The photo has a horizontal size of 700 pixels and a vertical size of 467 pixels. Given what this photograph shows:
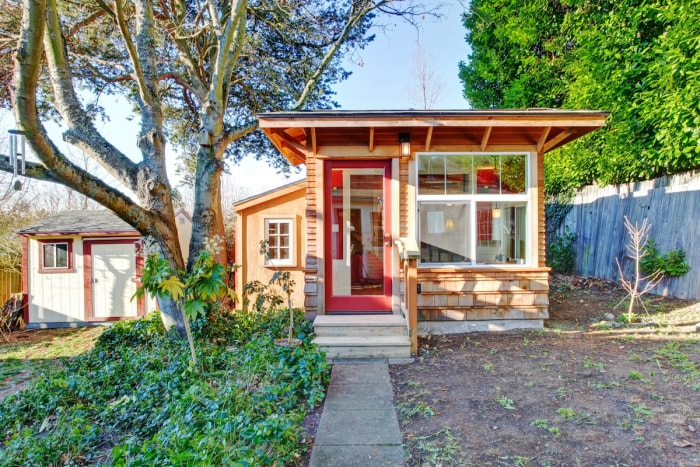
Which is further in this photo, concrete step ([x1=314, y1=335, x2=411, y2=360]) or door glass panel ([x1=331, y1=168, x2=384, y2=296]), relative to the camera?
door glass panel ([x1=331, y1=168, x2=384, y2=296])

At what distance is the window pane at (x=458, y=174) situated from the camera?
4754 millimetres

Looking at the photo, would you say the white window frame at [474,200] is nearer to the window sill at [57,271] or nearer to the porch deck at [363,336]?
the porch deck at [363,336]

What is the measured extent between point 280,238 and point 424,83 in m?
9.56

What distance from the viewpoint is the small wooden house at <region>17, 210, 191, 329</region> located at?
8.94 metres

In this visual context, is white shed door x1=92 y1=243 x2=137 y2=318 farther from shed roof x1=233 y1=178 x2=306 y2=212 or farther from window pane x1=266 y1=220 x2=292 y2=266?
window pane x1=266 y1=220 x2=292 y2=266

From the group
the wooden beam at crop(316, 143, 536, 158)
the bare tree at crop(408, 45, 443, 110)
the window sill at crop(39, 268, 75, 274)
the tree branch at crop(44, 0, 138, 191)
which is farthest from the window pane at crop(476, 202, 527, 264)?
the bare tree at crop(408, 45, 443, 110)

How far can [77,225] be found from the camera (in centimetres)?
930

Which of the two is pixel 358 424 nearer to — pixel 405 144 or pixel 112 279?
pixel 405 144

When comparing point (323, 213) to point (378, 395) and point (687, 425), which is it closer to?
point (378, 395)

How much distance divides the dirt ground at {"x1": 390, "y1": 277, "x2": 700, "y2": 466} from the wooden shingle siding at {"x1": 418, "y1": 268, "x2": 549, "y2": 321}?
1.20 ft

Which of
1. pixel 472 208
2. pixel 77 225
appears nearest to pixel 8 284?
pixel 77 225

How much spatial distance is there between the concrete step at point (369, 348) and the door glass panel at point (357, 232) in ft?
2.97

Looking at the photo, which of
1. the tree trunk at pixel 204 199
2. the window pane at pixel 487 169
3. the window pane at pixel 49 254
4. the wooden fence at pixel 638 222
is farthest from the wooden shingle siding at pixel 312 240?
the window pane at pixel 49 254

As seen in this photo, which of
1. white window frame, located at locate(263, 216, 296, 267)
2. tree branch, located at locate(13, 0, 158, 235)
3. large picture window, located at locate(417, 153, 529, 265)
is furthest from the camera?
white window frame, located at locate(263, 216, 296, 267)
